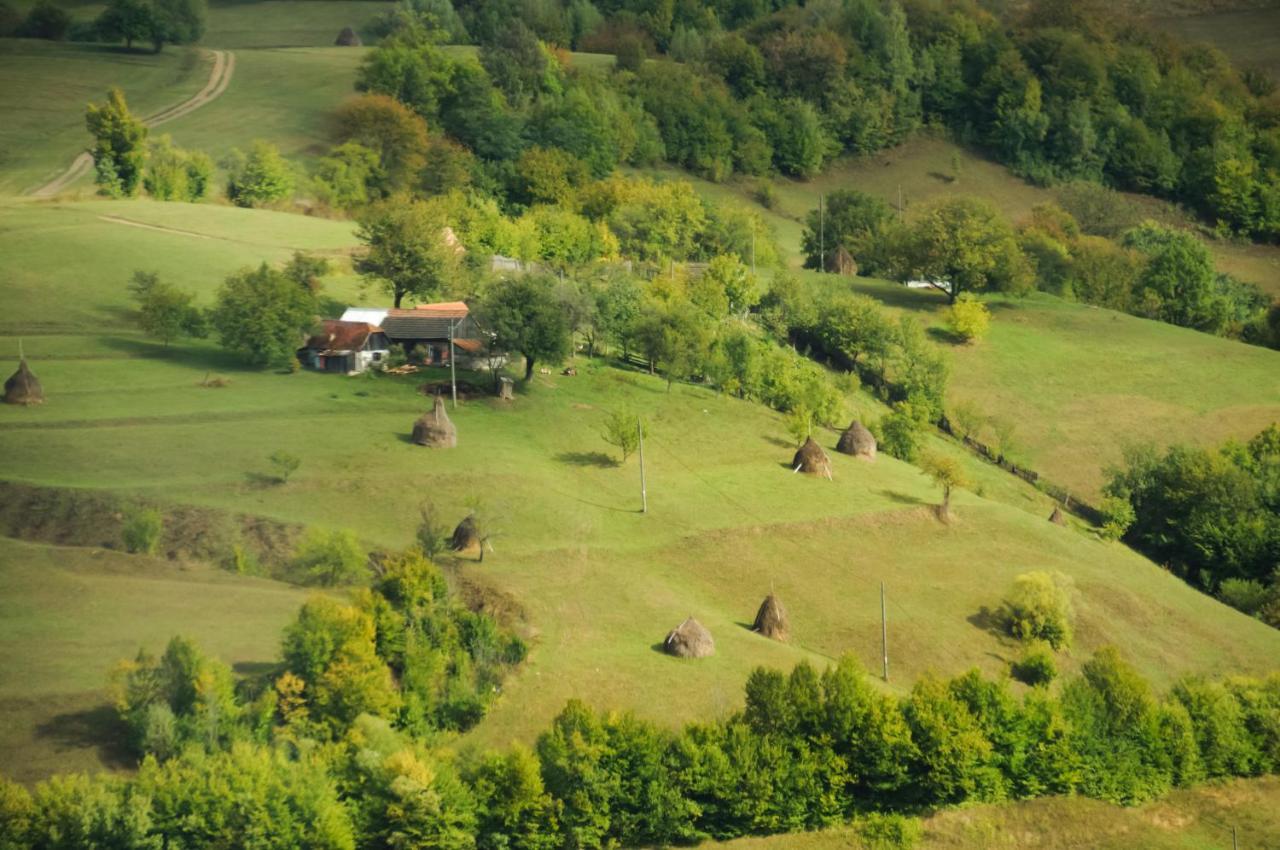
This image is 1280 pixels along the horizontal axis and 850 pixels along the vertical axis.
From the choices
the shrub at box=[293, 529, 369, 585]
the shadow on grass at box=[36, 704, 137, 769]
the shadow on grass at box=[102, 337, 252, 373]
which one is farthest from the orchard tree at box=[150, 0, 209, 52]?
the shadow on grass at box=[36, 704, 137, 769]

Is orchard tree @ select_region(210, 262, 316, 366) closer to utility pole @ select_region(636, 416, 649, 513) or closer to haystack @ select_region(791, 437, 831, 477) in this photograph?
utility pole @ select_region(636, 416, 649, 513)

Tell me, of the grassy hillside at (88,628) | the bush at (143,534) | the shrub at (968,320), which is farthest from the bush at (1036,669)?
the shrub at (968,320)

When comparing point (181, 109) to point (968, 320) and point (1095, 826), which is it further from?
point (1095, 826)

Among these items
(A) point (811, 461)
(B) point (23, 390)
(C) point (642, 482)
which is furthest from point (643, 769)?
(B) point (23, 390)

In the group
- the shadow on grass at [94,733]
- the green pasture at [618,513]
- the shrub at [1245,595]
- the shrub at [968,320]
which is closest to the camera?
the shadow on grass at [94,733]

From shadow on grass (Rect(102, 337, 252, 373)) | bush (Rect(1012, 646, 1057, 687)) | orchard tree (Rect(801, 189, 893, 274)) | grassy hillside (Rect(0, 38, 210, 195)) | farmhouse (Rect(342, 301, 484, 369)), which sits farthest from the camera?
orchard tree (Rect(801, 189, 893, 274))

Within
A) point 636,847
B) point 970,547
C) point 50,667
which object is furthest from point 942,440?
point 50,667

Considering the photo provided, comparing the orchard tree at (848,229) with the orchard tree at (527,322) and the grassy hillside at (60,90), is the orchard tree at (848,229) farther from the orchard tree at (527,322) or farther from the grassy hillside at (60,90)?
the grassy hillside at (60,90)
